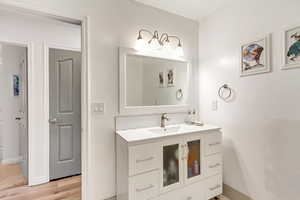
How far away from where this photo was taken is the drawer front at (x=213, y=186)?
175cm

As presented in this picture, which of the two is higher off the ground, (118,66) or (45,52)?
(45,52)

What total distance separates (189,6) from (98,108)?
5.30 feet

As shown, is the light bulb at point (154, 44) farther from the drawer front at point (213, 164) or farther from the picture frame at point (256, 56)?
the drawer front at point (213, 164)

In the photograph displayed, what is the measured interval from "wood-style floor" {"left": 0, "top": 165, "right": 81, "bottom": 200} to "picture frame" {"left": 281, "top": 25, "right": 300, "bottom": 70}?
8.40 feet

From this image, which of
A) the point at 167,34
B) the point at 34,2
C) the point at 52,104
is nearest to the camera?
the point at 34,2

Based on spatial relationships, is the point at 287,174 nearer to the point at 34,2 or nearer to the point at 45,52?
the point at 34,2

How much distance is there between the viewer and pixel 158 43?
6.53 feet

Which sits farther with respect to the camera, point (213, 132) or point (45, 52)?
point (45, 52)

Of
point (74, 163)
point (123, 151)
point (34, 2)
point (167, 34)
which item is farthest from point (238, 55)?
point (74, 163)

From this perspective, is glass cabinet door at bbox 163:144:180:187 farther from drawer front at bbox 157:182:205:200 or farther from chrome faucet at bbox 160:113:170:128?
chrome faucet at bbox 160:113:170:128

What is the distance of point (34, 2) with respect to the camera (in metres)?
1.40

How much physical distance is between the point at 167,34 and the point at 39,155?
2.34m

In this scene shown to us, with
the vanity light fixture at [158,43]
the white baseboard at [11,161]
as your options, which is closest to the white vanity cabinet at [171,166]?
the vanity light fixture at [158,43]

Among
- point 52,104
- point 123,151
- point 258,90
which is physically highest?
point 258,90
